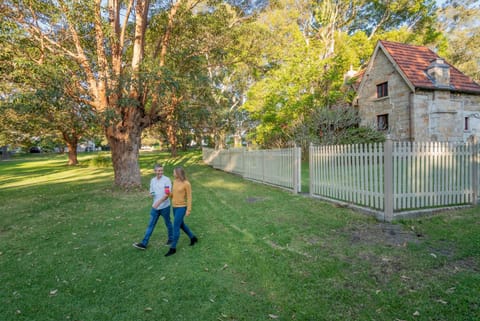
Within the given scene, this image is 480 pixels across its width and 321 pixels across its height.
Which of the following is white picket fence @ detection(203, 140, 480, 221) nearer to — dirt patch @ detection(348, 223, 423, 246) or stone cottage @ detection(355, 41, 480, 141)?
dirt patch @ detection(348, 223, 423, 246)

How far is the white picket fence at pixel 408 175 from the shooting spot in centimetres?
604

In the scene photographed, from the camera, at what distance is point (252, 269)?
4051 mm

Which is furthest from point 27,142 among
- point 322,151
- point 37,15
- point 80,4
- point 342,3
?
point 342,3

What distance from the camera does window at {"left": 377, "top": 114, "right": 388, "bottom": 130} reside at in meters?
21.1

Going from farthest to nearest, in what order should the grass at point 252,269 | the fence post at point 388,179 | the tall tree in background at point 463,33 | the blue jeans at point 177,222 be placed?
1. the tall tree in background at point 463,33
2. the fence post at point 388,179
3. the blue jeans at point 177,222
4. the grass at point 252,269

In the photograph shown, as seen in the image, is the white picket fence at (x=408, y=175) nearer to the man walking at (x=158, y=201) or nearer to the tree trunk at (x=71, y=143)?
the man walking at (x=158, y=201)

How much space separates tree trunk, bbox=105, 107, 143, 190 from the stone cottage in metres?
18.0

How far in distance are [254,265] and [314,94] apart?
19783 millimetres

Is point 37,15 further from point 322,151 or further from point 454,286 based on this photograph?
point 454,286

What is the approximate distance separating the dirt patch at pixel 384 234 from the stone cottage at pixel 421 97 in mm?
16180

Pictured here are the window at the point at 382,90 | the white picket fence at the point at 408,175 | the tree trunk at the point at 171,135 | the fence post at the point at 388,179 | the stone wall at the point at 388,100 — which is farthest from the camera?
the window at the point at 382,90

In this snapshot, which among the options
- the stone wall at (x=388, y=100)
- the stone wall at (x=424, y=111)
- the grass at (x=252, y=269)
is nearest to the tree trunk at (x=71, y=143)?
the grass at (x=252, y=269)

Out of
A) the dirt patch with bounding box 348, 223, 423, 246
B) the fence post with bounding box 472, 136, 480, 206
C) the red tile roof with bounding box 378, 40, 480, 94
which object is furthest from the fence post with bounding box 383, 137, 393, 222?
the red tile roof with bounding box 378, 40, 480, 94

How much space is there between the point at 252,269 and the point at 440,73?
2185 centimetres
